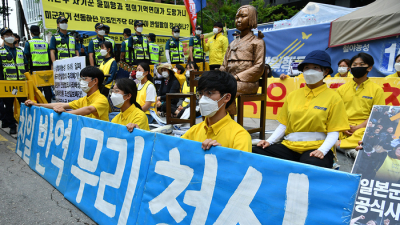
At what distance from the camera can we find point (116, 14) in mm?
10945

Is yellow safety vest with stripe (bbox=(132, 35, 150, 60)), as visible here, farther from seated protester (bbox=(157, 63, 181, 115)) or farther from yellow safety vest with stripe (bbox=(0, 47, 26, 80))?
yellow safety vest with stripe (bbox=(0, 47, 26, 80))

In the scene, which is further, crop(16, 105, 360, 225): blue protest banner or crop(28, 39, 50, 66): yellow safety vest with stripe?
crop(28, 39, 50, 66): yellow safety vest with stripe

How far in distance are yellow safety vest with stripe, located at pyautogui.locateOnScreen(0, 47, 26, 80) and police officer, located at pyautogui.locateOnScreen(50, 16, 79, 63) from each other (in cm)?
65

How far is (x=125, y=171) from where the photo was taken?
7.50 feet

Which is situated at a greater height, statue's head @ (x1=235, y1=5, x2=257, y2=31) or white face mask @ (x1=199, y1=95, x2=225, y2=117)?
statue's head @ (x1=235, y1=5, x2=257, y2=31)

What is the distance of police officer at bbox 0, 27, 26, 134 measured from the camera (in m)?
6.11

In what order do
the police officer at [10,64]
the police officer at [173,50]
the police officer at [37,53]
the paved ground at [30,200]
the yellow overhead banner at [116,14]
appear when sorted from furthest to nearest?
the police officer at [173,50] < the yellow overhead banner at [116,14] < the police officer at [37,53] < the police officer at [10,64] < the paved ground at [30,200]

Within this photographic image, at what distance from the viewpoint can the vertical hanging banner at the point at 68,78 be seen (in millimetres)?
5355

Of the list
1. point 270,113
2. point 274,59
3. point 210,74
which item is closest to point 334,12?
point 274,59

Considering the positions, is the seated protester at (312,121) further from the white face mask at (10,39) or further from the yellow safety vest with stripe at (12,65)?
the white face mask at (10,39)

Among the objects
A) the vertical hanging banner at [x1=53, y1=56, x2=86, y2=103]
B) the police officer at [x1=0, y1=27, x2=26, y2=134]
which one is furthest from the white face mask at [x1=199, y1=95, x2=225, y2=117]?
the police officer at [x1=0, y1=27, x2=26, y2=134]

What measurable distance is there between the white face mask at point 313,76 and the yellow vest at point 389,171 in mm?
881

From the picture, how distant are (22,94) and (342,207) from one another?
5.57 meters

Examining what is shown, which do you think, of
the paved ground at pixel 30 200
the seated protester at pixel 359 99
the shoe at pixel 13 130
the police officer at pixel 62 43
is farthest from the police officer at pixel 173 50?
the seated protester at pixel 359 99
